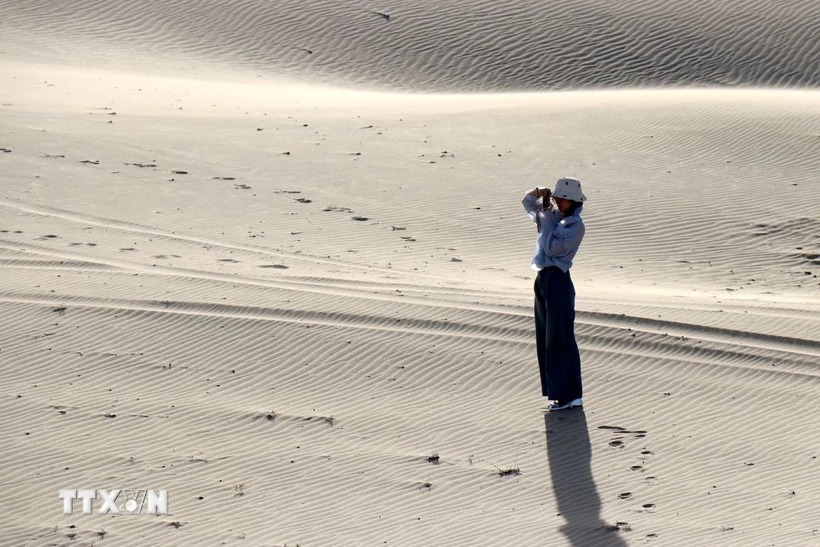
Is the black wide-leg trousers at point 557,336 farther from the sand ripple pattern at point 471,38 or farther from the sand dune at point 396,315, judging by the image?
the sand ripple pattern at point 471,38

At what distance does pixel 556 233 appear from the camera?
7.81 meters

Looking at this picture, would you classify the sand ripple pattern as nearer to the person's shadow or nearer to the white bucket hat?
the person's shadow

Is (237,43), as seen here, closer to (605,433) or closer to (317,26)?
(317,26)

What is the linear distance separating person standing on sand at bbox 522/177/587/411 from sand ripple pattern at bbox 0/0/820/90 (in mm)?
18441

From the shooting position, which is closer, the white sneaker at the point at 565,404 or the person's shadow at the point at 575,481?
the person's shadow at the point at 575,481

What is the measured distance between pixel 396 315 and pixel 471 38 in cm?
1899

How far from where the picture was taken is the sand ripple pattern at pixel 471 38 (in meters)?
26.6

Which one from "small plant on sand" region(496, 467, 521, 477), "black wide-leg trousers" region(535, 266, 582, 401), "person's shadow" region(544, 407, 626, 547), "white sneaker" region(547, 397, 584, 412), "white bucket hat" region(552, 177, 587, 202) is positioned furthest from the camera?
"white sneaker" region(547, 397, 584, 412)

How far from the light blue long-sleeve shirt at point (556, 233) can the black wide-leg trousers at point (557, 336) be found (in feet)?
0.32

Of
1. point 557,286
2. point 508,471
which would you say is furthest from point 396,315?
point 508,471

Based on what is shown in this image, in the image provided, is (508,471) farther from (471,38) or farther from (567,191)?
(471,38)

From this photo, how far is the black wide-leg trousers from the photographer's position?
8.04 metres

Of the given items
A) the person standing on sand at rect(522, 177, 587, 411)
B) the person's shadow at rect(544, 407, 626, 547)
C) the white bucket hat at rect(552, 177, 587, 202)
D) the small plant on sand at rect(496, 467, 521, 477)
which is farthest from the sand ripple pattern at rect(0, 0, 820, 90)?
the small plant on sand at rect(496, 467, 521, 477)

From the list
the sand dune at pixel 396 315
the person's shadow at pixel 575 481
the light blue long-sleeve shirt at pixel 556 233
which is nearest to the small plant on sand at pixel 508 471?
the sand dune at pixel 396 315
